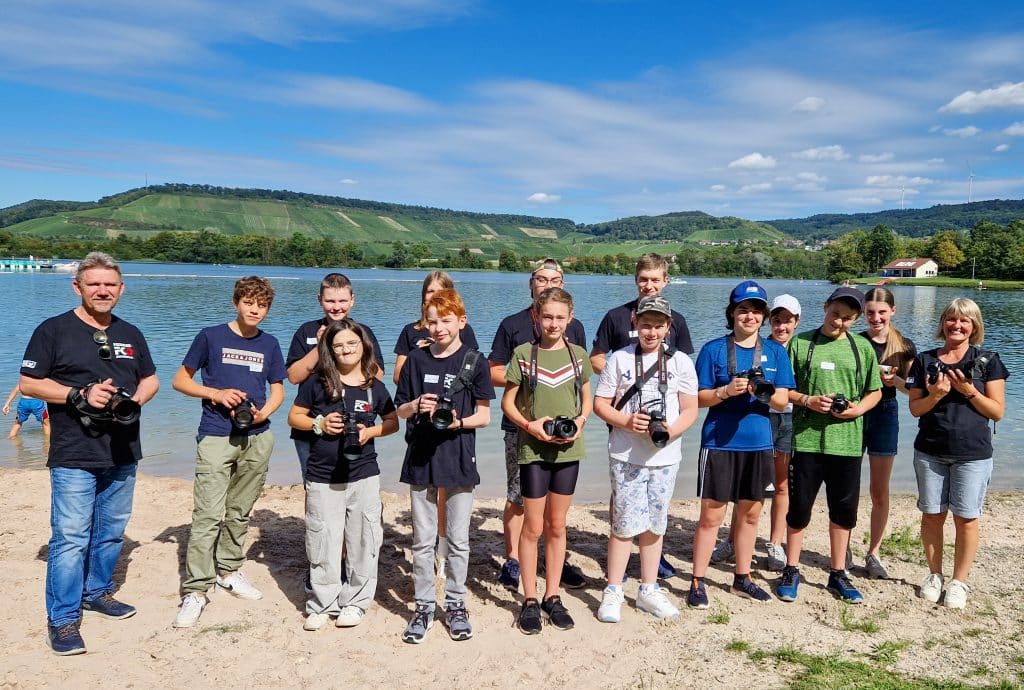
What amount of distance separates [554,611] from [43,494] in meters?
5.88

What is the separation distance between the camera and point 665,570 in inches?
198

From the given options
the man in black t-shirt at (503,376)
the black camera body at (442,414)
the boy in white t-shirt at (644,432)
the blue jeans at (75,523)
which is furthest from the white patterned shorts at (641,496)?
the blue jeans at (75,523)

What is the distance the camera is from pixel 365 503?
4141 millimetres

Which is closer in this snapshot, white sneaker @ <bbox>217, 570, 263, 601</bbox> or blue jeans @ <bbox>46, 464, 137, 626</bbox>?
blue jeans @ <bbox>46, 464, 137, 626</bbox>

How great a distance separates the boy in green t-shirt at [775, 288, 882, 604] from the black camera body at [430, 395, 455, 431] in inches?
93.9

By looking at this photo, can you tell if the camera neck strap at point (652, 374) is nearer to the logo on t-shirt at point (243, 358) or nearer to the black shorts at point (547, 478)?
the black shorts at point (547, 478)

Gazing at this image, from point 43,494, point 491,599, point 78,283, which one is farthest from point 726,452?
point 43,494

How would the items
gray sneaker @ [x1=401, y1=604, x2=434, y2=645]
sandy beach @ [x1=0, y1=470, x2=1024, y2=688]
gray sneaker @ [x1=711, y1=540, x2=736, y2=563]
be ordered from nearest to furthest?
1. sandy beach @ [x1=0, y1=470, x2=1024, y2=688]
2. gray sneaker @ [x1=401, y1=604, x2=434, y2=645]
3. gray sneaker @ [x1=711, y1=540, x2=736, y2=563]

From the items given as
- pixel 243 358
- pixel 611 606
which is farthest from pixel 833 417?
pixel 243 358

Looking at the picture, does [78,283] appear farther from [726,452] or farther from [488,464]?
[488,464]

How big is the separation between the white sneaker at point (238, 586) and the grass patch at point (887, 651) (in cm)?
392

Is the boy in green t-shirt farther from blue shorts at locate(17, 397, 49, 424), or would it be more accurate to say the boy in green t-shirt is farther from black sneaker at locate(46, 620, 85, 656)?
blue shorts at locate(17, 397, 49, 424)

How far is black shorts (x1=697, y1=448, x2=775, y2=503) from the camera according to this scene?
171 inches

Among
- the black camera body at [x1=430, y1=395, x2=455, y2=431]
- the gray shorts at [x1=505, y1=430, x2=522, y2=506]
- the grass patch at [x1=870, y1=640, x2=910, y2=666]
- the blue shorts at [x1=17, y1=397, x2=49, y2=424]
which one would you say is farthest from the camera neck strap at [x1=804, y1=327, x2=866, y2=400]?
the blue shorts at [x1=17, y1=397, x2=49, y2=424]
